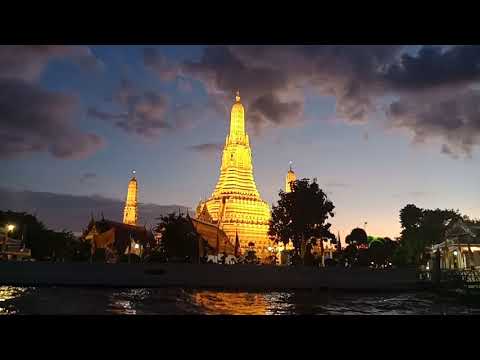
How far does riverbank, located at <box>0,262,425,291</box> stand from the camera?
2323cm

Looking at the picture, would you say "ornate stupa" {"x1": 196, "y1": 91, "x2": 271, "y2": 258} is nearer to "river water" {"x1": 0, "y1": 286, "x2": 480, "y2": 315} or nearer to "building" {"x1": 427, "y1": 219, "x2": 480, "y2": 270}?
"building" {"x1": 427, "y1": 219, "x2": 480, "y2": 270}

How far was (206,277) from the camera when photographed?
24.4 meters

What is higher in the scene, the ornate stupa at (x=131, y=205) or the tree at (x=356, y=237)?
the ornate stupa at (x=131, y=205)

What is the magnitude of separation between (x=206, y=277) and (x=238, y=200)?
43471 millimetres

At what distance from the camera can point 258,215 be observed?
68.9 meters

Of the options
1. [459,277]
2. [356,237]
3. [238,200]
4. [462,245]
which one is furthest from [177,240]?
[238,200]

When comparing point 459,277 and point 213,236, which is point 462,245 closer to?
point 459,277

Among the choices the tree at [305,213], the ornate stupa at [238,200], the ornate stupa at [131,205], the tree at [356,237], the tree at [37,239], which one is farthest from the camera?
the ornate stupa at [131,205]

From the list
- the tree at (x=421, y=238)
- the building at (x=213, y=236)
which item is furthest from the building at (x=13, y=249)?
the tree at (x=421, y=238)

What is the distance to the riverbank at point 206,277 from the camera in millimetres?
23234

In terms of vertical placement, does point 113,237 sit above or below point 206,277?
above

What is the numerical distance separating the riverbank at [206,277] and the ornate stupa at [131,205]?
54.0 m

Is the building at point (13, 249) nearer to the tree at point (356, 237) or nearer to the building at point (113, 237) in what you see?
the building at point (113, 237)
